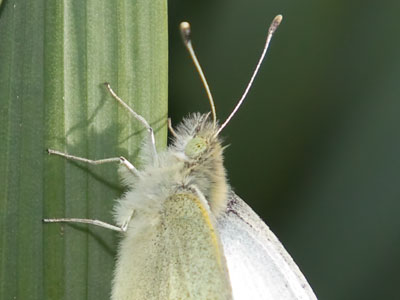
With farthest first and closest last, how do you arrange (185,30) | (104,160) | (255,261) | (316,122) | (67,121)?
(316,122) → (255,261) → (185,30) → (104,160) → (67,121)

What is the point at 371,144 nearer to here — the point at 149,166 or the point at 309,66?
the point at 309,66

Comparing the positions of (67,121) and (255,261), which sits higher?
(67,121)

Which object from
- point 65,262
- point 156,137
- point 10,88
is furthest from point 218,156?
point 10,88

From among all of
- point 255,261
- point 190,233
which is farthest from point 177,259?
point 255,261

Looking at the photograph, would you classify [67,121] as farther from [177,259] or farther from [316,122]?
[316,122]

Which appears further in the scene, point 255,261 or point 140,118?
point 255,261

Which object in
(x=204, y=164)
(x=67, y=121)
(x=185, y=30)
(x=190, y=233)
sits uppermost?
(x=185, y=30)

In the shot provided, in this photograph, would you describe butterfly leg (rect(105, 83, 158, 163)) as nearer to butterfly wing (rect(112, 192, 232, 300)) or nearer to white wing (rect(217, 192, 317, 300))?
butterfly wing (rect(112, 192, 232, 300))

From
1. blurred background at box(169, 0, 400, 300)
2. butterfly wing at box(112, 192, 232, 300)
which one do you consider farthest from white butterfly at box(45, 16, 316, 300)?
blurred background at box(169, 0, 400, 300)
